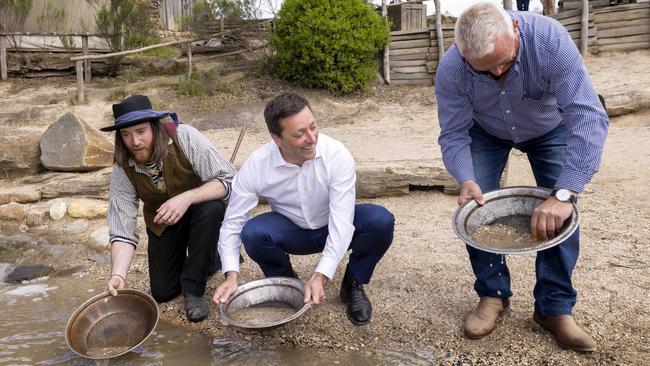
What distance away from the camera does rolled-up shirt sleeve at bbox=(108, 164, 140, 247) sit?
355 cm

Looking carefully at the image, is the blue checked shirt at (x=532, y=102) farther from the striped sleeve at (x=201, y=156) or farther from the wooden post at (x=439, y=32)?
A: the wooden post at (x=439, y=32)

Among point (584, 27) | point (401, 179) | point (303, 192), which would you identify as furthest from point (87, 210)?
point (584, 27)

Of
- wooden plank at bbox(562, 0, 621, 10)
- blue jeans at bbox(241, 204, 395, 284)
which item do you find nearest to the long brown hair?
blue jeans at bbox(241, 204, 395, 284)

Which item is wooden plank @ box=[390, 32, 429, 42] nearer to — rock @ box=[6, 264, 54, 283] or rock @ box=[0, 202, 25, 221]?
rock @ box=[0, 202, 25, 221]

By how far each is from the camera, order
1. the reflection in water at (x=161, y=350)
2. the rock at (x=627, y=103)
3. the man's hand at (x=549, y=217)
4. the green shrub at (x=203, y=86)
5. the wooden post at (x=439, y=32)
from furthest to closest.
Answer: the wooden post at (x=439, y=32)
the green shrub at (x=203, y=86)
the rock at (x=627, y=103)
the reflection in water at (x=161, y=350)
the man's hand at (x=549, y=217)

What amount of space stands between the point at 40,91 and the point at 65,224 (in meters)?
6.82

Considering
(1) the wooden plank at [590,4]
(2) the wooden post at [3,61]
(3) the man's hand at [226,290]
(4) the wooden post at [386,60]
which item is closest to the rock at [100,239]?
(3) the man's hand at [226,290]

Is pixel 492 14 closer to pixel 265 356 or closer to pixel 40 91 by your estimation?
→ pixel 265 356

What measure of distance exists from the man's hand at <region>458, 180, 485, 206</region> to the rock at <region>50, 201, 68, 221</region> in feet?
13.8

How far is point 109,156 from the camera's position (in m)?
6.74

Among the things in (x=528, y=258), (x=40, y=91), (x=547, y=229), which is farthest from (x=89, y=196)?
(x=40, y=91)

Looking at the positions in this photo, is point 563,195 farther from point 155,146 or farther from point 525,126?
point 155,146

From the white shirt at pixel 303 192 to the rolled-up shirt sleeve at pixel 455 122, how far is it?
20.0 inches

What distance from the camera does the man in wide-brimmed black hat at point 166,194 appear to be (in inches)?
136
